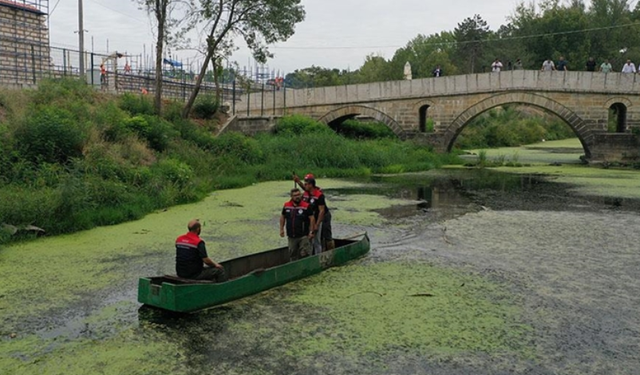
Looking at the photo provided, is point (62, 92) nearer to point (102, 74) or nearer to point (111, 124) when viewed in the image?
point (111, 124)

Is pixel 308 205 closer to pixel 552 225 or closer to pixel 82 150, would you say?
pixel 552 225

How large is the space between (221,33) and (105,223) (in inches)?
429

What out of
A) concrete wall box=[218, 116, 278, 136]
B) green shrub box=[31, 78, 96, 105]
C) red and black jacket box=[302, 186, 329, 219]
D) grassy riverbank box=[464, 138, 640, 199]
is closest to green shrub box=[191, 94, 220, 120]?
concrete wall box=[218, 116, 278, 136]

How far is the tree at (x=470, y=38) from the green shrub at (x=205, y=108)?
133ft

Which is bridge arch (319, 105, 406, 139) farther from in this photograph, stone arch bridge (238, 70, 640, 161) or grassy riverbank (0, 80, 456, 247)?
grassy riverbank (0, 80, 456, 247)

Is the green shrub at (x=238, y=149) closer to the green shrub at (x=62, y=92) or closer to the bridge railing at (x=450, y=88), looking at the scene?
the green shrub at (x=62, y=92)

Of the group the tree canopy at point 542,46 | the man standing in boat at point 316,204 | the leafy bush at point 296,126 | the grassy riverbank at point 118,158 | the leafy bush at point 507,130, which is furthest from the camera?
the tree canopy at point 542,46

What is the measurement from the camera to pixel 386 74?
5103 centimetres

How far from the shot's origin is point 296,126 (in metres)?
24.6

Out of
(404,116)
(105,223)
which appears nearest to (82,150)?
(105,223)

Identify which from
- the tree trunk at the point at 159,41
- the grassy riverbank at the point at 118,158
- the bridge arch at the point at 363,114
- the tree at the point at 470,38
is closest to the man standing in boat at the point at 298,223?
the grassy riverbank at the point at 118,158

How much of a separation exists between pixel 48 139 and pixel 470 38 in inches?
2175

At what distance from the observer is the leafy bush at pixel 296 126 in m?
24.3

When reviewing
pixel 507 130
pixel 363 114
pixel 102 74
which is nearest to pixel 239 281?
pixel 102 74
